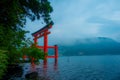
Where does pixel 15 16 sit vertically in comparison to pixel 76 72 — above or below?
above

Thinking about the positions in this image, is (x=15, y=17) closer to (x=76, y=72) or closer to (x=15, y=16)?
(x=15, y=16)

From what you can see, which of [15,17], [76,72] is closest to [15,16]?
[15,17]

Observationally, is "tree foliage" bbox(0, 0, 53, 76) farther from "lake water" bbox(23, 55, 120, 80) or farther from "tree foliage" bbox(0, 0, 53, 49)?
"lake water" bbox(23, 55, 120, 80)

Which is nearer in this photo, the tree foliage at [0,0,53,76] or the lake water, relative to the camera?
the tree foliage at [0,0,53,76]

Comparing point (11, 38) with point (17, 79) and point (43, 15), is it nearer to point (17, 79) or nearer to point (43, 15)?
point (43, 15)

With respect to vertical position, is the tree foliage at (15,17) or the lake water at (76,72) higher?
the tree foliage at (15,17)

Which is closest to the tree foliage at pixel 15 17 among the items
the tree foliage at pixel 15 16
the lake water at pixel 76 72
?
the tree foliage at pixel 15 16

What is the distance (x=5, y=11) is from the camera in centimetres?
1820

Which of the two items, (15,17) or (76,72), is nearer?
(15,17)

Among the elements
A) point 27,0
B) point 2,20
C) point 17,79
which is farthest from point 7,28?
point 17,79

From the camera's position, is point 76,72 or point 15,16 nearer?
point 15,16

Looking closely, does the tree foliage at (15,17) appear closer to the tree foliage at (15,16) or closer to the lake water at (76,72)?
the tree foliage at (15,16)

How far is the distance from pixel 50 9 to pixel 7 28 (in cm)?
523

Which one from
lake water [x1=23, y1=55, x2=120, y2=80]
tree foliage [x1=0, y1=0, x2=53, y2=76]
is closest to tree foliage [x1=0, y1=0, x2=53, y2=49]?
tree foliage [x1=0, y1=0, x2=53, y2=76]
